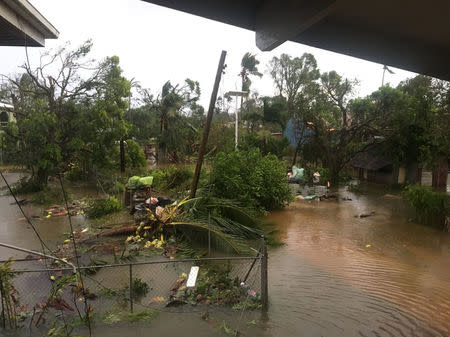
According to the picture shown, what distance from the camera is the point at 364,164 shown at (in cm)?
2258

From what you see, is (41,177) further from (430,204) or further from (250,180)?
(430,204)

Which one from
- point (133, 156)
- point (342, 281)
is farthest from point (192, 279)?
point (133, 156)

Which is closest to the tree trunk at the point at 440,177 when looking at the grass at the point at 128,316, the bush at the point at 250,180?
the bush at the point at 250,180

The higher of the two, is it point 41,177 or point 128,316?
point 41,177

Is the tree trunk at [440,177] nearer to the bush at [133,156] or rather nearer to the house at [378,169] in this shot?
the house at [378,169]

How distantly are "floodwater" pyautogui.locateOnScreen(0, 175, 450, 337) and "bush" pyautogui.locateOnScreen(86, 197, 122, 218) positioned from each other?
1.03 m

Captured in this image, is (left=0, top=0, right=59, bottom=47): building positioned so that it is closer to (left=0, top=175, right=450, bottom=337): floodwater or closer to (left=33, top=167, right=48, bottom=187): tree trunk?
(left=0, top=175, right=450, bottom=337): floodwater

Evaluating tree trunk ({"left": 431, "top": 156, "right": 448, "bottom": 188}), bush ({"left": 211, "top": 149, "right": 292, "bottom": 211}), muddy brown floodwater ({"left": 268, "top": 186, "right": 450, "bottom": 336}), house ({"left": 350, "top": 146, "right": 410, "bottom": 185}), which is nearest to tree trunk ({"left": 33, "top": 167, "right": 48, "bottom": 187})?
bush ({"left": 211, "top": 149, "right": 292, "bottom": 211})

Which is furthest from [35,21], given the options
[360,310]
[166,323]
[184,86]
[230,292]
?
[184,86]

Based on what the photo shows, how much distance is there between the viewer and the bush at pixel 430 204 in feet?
35.4

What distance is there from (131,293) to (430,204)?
34.0ft

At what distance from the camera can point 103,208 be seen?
12.1 meters

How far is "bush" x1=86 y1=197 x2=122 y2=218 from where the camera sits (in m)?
11.9

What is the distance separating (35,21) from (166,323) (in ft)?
14.7
